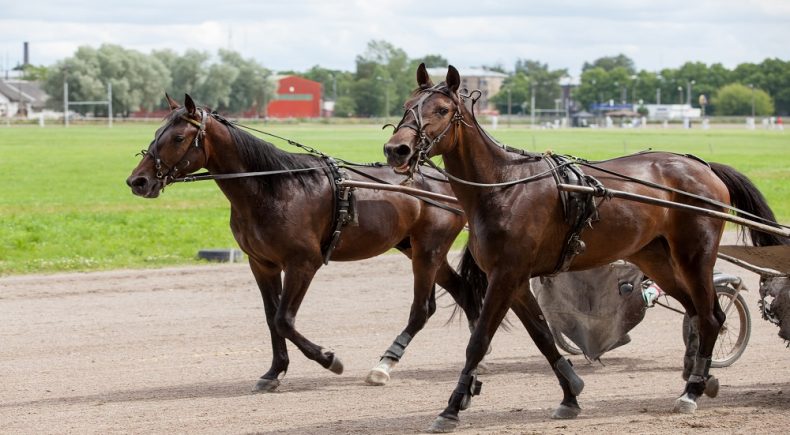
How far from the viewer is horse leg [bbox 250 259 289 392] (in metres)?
7.92

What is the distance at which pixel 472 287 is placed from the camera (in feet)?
29.1

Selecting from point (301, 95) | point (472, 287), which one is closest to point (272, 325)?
point (472, 287)

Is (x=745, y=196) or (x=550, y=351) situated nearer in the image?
(x=550, y=351)

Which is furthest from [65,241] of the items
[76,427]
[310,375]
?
[76,427]

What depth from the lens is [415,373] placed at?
859cm

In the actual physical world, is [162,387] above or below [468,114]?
below

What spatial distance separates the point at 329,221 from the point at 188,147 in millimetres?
1129

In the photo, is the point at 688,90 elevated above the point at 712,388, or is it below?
above

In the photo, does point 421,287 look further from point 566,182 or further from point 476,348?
point 476,348

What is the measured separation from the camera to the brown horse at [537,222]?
21.4 ft

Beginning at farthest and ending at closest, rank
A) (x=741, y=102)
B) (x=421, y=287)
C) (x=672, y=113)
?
1. (x=741, y=102)
2. (x=672, y=113)
3. (x=421, y=287)

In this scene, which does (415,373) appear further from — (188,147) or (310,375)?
(188,147)

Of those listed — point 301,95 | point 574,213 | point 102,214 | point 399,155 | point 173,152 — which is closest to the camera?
point 399,155

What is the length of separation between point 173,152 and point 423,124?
6.65ft
